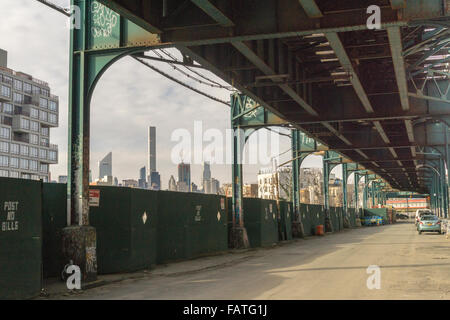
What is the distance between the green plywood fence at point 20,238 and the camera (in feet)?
36.0

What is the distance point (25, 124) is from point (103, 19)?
129 meters

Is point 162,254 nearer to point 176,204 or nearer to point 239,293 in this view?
point 176,204

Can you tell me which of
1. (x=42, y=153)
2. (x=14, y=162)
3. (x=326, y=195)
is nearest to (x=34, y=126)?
(x=42, y=153)

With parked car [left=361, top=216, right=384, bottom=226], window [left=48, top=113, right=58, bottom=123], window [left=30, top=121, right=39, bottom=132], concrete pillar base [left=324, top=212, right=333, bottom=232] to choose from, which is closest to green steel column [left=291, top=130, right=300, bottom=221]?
concrete pillar base [left=324, top=212, right=333, bottom=232]

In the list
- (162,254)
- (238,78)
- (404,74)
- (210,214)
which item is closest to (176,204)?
(162,254)

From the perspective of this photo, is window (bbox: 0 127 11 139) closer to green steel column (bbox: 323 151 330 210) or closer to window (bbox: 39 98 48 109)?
window (bbox: 39 98 48 109)

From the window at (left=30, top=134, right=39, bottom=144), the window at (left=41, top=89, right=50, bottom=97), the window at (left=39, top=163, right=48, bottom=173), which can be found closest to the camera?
the window at (left=30, top=134, right=39, bottom=144)

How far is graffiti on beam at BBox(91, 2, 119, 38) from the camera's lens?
622 inches

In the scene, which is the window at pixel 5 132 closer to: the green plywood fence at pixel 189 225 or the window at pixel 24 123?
the window at pixel 24 123

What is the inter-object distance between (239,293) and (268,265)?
6.78 m

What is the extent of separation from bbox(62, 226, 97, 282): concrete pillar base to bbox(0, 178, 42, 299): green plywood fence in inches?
74.8

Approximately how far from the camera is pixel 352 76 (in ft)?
64.8

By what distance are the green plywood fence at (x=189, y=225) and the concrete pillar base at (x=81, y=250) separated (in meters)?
4.73

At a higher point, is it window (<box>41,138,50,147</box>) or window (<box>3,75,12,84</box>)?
window (<box>3,75,12,84</box>)
